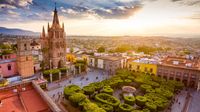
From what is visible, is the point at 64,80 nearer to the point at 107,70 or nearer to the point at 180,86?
the point at 107,70

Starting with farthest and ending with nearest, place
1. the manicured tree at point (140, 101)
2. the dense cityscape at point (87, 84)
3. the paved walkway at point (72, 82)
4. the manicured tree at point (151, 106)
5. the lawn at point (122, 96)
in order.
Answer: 1. the paved walkway at point (72, 82)
2. the manicured tree at point (140, 101)
3. the lawn at point (122, 96)
4. the manicured tree at point (151, 106)
5. the dense cityscape at point (87, 84)

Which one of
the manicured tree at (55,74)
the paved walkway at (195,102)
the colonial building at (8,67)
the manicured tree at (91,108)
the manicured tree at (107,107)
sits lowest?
the paved walkway at (195,102)

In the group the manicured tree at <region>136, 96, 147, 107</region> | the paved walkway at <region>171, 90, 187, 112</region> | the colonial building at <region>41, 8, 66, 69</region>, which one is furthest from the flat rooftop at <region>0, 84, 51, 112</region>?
the colonial building at <region>41, 8, 66, 69</region>

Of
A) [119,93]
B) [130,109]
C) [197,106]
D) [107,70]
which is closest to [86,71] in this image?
[107,70]

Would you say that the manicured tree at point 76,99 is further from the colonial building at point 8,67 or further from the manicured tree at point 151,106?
the colonial building at point 8,67

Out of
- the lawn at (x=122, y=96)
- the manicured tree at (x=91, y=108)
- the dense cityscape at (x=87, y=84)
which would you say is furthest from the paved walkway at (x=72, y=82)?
the manicured tree at (x=91, y=108)

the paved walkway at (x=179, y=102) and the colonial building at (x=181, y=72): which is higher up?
the colonial building at (x=181, y=72)

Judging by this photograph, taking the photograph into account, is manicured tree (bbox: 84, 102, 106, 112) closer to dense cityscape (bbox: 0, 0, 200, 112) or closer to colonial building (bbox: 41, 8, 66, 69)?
dense cityscape (bbox: 0, 0, 200, 112)

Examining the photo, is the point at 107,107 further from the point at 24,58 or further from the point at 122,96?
the point at 24,58
